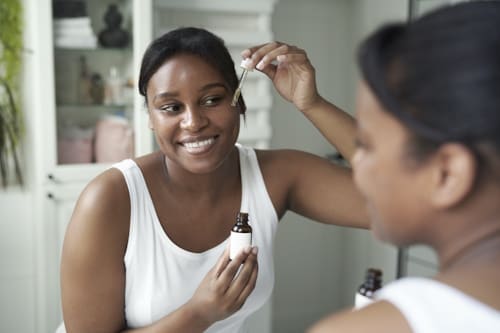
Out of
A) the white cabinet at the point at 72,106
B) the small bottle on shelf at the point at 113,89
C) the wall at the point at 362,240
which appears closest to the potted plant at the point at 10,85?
the white cabinet at the point at 72,106

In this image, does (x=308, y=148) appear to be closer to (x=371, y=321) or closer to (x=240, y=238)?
(x=240, y=238)

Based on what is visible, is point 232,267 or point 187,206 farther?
point 187,206

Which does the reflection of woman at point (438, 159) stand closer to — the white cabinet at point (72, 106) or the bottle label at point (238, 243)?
the bottle label at point (238, 243)

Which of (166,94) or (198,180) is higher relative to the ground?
(166,94)

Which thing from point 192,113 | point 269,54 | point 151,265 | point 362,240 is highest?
point 269,54

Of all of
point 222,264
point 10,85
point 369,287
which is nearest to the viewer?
point 369,287

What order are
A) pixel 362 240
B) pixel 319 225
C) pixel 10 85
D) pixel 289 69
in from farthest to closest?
pixel 319 225 → pixel 362 240 → pixel 10 85 → pixel 289 69

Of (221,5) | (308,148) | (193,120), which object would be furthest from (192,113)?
(308,148)

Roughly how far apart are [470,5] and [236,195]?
2.51ft

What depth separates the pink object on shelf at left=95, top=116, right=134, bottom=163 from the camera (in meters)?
1.97

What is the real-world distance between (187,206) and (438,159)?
0.76 meters

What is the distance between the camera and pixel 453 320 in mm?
411

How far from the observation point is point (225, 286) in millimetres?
895

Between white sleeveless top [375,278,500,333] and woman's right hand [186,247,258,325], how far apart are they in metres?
0.47
